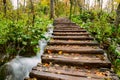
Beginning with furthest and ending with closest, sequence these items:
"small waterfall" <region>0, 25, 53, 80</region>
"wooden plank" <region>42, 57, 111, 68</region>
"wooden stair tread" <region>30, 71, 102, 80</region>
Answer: "wooden plank" <region>42, 57, 111, 68</region>
"small waterfall" <region>0, 25, 53, 80</region>
"wooden stair tread" <region>30, 71, 102, 80</region>

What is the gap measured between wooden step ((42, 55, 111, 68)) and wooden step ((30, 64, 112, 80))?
0.17 meters

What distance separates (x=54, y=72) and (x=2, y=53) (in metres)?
1.98

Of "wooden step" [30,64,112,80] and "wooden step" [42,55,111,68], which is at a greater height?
"wooden step" [42,55,111,68]

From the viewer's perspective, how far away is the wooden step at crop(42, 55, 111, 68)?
4.48 meters

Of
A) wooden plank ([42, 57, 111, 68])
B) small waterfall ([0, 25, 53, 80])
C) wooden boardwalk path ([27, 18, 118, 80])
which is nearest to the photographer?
wooden boardwalk path ([27, 18, 118, 80])

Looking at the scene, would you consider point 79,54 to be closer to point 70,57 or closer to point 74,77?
point 70,57

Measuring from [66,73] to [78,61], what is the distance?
2.35 ft

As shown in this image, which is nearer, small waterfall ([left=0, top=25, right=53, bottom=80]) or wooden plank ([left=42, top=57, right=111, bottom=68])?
small waterfall ([left=0, top=25, right=53, bottom=80])

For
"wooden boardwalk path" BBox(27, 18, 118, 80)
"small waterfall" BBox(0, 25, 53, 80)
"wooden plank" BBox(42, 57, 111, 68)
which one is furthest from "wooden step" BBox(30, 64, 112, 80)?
"small waterfall" BBox(0, 25, 53, 80)

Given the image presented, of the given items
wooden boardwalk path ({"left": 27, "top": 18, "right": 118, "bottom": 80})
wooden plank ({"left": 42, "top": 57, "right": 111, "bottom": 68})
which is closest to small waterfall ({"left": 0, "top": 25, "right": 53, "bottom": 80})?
wooden boardwalk path ({"left": 27, "top": 18, "right": 118, "bottom": 80})

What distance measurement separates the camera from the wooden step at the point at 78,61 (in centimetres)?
448

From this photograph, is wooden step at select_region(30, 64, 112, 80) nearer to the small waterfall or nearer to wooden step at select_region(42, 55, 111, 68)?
wooden step at select_region(42, 55, 111, 68)

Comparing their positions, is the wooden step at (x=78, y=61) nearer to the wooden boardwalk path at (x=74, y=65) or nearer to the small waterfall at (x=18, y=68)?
the wooden boardwalk path at (x=74, y=65)

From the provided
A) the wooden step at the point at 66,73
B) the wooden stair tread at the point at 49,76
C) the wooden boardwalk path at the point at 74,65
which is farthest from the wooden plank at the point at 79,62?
the wooden stair tread at the point at 49,76
